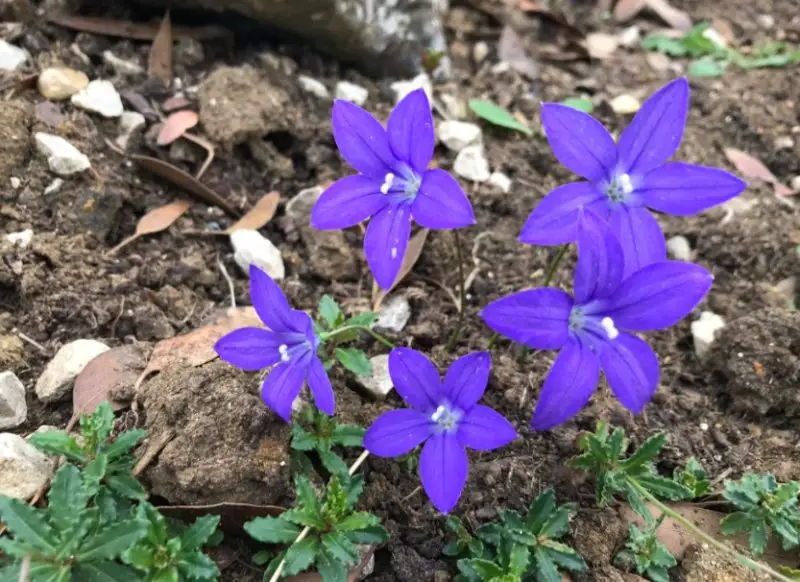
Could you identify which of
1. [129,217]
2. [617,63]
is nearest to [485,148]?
[617,63]

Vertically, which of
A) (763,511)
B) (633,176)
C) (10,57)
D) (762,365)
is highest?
(633,176)

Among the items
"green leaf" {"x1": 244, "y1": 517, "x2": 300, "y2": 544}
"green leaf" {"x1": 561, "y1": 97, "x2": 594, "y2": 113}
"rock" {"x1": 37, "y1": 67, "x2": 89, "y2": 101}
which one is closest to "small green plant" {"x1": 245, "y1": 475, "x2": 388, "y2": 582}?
"green leaf" {"x1": 244, "y1": 517, "x2": 300, "y2": 544}

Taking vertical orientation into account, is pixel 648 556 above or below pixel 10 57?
below

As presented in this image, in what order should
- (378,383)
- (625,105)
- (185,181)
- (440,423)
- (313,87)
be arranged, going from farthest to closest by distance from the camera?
(625,105) → (313,87) → (185,181) → (378,383) → (440,423)

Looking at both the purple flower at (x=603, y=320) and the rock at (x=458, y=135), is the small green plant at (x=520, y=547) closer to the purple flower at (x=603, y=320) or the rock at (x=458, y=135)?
the purple flower at (x=603, y=320)

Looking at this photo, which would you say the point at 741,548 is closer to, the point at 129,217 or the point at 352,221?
the point at 352,221

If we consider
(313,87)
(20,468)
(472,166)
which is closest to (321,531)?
(20,468)

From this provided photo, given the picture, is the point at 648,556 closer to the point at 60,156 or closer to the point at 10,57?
the point at 60,156
